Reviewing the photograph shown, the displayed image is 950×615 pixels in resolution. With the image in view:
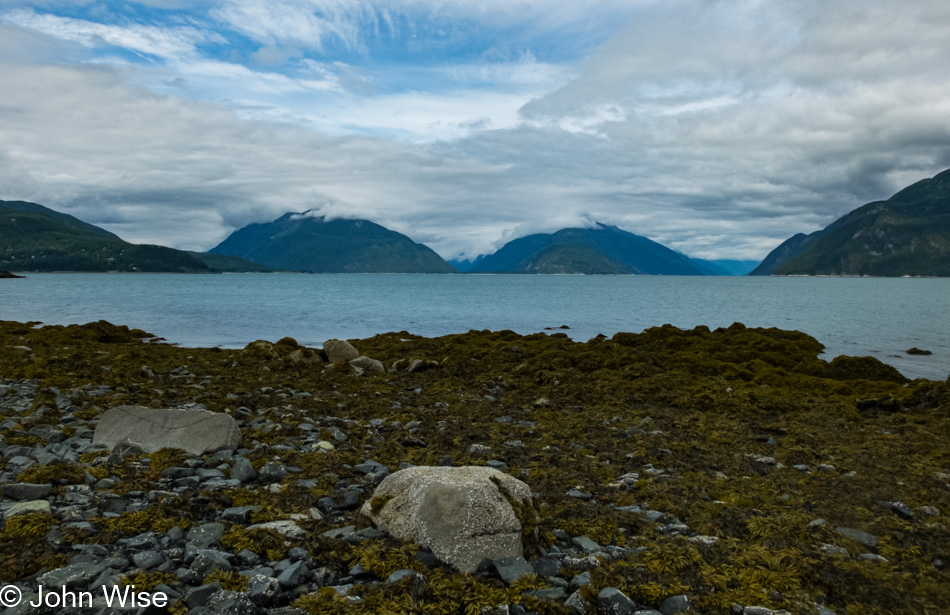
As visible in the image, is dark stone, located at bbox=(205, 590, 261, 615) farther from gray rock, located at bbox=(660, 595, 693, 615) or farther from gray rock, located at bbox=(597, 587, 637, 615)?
gray rock, located at bbox=(660, 595, 693, 615)

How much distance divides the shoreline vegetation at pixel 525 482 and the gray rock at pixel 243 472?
2 cm

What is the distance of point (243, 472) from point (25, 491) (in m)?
2.38

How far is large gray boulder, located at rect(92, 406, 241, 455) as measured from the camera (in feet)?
28.3

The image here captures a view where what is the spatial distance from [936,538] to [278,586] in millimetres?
7196

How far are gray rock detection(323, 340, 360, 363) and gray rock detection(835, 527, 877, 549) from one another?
53.0 ft

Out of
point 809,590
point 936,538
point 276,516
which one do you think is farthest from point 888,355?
point 276,516

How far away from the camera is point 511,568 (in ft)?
17.6

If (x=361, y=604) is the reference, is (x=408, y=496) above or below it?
above

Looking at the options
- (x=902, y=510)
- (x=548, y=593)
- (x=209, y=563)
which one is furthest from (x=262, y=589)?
(x=902, y=510)

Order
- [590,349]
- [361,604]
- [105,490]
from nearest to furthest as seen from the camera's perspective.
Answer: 1. [361,604]
2. [105,490]
3. [590,349]

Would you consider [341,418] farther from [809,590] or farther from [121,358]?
[121,358]

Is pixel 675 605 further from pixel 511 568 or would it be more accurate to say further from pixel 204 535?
pixel 204 535

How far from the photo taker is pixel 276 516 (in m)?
6.36

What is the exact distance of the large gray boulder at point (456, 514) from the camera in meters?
5.57
